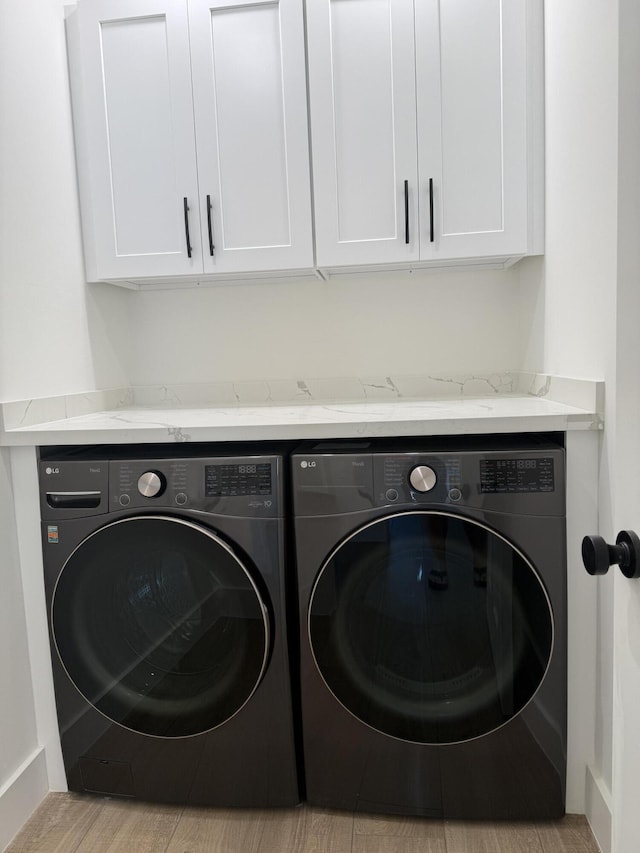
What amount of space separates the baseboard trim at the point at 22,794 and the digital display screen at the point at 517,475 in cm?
137

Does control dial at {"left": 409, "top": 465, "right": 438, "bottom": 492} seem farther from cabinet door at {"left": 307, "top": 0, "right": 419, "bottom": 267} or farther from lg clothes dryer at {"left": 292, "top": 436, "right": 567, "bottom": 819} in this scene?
cabinet door at {"left": 307, "top": 0, "right": 419, "bottom": 267}

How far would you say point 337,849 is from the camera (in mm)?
1388

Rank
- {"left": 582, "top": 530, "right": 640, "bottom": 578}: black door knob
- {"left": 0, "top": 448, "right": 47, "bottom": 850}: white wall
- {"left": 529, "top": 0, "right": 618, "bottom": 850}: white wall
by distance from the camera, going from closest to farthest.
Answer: {"left": 582, "top": 530, "right": 640, "bottom": 578}: black door knob, {"left": 529, "top": 0, "right": 618, "bottom": 850}: white wall, {"left": 0, "top": 448, "right": 47, "bottom": 850}: white wall

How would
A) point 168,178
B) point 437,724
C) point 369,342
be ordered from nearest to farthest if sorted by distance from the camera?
point 437,724, point 168,178, point 369,342

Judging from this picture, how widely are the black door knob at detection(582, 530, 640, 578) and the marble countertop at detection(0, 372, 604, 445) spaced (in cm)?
73

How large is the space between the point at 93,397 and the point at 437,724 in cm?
143

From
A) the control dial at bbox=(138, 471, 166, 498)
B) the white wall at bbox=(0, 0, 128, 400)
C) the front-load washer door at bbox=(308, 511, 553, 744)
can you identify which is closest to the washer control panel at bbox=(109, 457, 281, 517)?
the control dial at bbox=(138, 471, 166, 498)

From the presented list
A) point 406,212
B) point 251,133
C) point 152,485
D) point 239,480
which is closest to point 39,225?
point 251,133

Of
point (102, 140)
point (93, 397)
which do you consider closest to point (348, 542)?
point (93, 397)

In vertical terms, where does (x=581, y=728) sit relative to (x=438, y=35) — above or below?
below

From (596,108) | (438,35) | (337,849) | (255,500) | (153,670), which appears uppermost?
(438,35)

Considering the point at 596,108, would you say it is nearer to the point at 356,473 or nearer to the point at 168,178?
the point at 356,473

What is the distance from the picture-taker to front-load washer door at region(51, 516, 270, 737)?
1411 mm

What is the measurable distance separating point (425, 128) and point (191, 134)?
0.72 m
